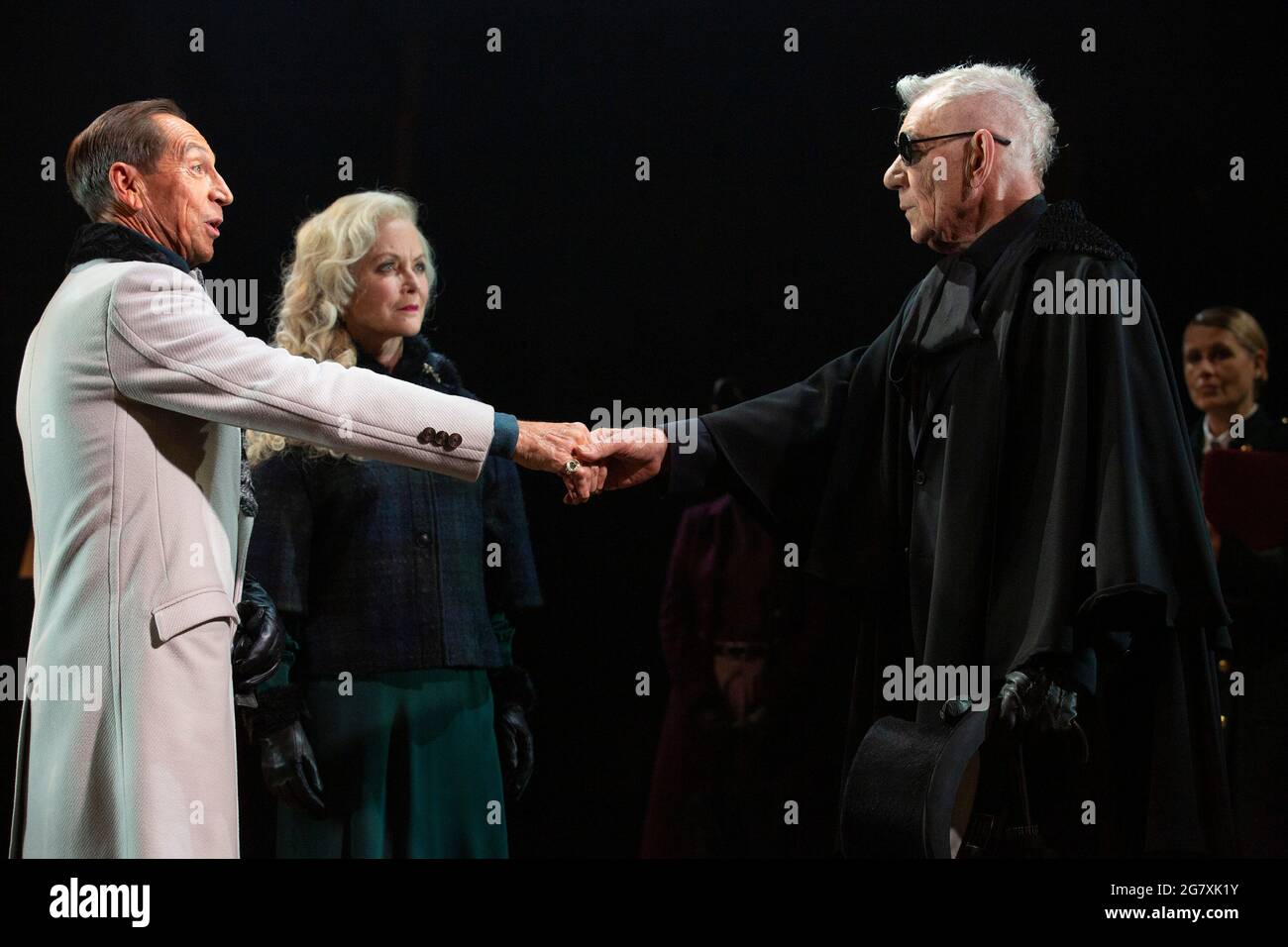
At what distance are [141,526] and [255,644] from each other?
512mm

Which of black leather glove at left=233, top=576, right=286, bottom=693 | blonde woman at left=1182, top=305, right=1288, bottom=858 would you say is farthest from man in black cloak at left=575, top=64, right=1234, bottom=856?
black leather glove at left=233, top=576, right=286, bottom=693

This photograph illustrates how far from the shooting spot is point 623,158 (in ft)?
12.7

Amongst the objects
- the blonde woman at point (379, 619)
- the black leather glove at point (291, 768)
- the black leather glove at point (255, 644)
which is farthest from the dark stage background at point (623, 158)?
the black leather glove at point (255, 644)

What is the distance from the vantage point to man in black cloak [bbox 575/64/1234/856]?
3018mm

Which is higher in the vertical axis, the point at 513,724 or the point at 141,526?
the point at 141,526

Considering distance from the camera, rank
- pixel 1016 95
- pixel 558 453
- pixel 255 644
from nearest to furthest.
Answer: pixel 255 644
pixel 558 453
pixel 1016 95

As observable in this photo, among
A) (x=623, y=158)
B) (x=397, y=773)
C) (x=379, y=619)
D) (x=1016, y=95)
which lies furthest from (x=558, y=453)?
(x=1016, y=95)

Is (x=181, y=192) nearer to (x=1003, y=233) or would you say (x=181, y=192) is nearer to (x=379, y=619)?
(x=379, y=619)

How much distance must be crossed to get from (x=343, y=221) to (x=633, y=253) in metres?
0.77

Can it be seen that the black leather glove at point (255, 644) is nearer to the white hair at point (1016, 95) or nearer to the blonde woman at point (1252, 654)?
the white hair at point (1016, 95)

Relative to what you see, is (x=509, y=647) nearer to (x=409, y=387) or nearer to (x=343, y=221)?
(x=409, y=387)

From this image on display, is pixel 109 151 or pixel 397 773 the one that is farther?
pixel 397 773

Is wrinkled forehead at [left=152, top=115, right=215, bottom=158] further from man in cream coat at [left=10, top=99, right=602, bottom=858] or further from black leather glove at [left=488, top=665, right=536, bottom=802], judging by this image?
black leather glove at [left=488, top=665, right=536, bottom=802]

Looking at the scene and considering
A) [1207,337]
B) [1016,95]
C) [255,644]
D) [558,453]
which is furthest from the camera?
[1207,337]
